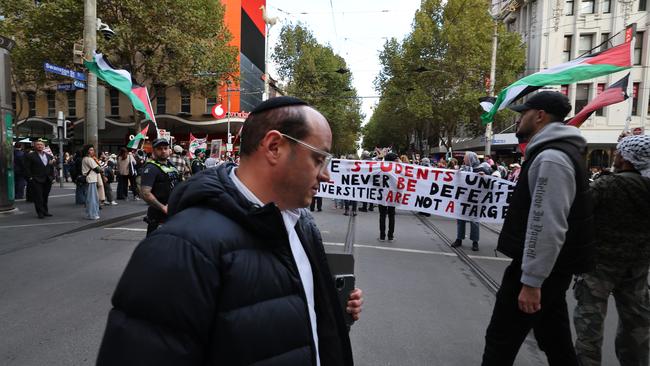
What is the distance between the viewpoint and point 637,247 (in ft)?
9.08

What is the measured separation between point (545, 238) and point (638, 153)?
4.04 ft

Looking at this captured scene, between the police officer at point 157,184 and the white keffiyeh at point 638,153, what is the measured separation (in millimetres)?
4549

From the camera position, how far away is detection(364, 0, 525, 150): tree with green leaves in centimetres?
2864

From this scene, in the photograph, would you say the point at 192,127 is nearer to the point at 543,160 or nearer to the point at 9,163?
the point at 9,163

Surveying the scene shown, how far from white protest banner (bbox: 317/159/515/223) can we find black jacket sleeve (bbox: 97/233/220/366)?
19.0ft

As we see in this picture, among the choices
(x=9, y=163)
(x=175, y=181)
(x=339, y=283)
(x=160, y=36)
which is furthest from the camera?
(x=160, y=36)

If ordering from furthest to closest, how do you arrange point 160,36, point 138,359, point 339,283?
point 160,36 → point 339,283 → point 138,359

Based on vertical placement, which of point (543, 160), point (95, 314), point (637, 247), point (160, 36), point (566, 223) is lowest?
point (95, 314)

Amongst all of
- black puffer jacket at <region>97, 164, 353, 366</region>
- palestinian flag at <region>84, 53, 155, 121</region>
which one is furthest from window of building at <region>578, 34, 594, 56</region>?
black puffer jacket at <region>97, 164, 353, 366</region>

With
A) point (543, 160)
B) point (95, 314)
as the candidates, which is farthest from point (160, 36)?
point (543, 160)

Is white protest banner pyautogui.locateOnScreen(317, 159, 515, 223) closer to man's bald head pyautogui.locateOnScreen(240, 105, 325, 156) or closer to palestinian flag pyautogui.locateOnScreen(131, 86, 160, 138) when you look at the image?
palestinian flag pyautogui.locateOnScreen(131, 86, 160, 138)

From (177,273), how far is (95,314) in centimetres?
391

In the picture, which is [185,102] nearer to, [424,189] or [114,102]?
[114,102]

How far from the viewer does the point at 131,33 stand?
2097 cm
